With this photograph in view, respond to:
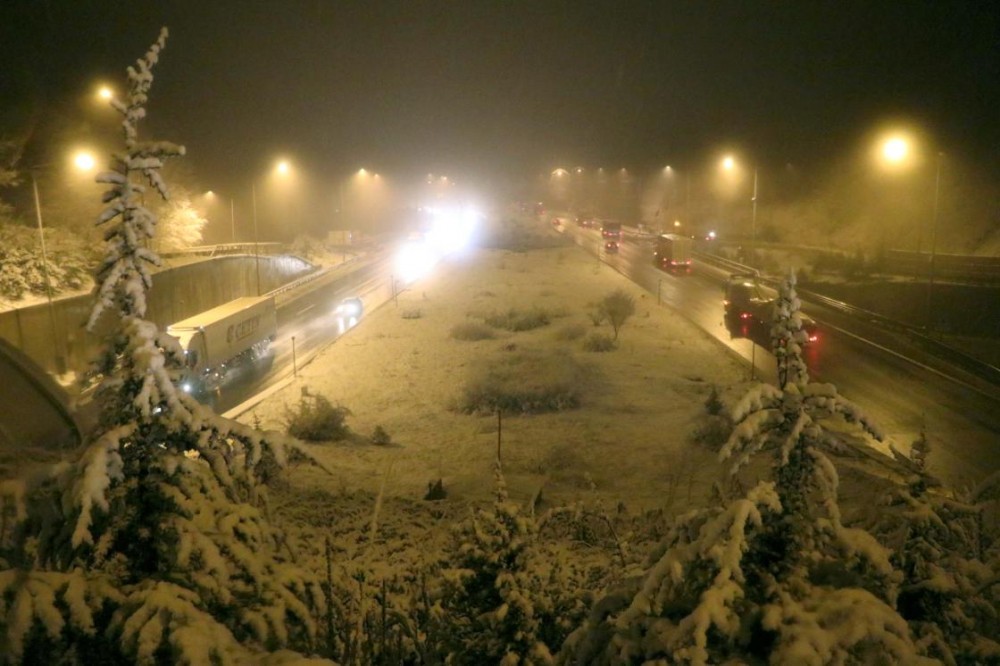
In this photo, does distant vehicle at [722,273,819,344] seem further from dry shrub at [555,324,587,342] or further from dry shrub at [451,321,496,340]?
dry shrub at [451,321,496,340]

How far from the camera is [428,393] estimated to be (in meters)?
25.6

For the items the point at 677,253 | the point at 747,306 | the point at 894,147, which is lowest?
the point at 747,306

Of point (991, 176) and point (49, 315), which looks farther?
point (991, 176)

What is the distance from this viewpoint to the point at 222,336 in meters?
28.9

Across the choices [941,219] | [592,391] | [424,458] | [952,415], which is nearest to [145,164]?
[424,458]

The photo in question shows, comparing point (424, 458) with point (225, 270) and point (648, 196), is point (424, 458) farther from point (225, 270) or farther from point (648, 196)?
point (648, 196)

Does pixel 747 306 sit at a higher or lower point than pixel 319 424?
higher

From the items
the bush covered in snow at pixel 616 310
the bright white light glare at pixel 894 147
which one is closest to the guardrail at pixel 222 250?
the bush covered in snow at pixel 616 310

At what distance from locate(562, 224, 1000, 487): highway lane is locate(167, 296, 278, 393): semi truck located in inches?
780

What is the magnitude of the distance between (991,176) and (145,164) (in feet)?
244

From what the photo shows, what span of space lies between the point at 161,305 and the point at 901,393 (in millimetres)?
32066

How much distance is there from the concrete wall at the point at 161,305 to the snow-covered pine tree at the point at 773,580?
11.1 metres

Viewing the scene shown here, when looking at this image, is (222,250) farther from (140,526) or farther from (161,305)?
(140,526)

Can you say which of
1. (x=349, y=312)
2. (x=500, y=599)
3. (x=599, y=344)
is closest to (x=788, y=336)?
(x=500, y=599)
